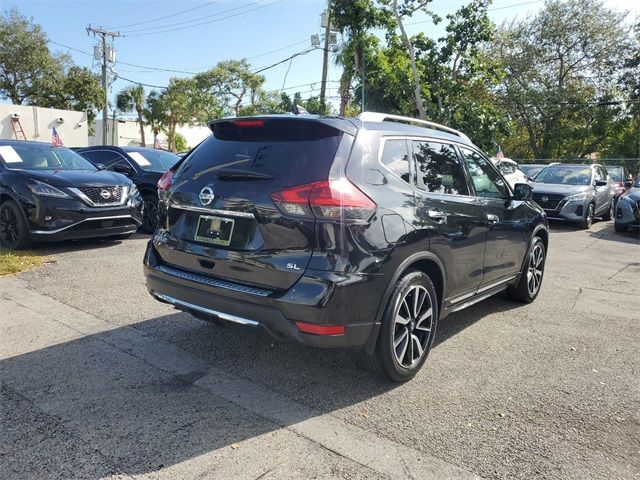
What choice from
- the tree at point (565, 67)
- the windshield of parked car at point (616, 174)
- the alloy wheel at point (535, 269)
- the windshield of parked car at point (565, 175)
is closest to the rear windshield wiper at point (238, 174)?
the alloy wheel at point (535, 269)

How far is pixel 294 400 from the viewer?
324cm

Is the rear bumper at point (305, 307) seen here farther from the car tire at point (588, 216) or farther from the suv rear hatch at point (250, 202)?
the car tire at point (588, 216)

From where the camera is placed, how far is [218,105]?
5269 cm

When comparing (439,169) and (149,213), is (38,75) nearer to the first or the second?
(149,213)

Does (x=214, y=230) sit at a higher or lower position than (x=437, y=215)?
lower

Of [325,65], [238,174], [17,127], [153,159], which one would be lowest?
[238,174]

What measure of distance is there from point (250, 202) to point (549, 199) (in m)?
11.5

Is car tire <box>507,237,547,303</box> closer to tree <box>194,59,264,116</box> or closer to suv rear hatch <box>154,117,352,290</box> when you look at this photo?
suv rear hatch <box>154,117,352,290</box>

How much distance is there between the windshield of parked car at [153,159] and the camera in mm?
9836

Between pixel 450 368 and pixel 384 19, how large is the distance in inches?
754

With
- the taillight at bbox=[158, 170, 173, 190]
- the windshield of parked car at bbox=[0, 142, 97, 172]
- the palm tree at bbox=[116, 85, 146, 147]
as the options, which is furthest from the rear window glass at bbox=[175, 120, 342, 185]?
the palm tree at bbox=[116, 85, 146, 147]

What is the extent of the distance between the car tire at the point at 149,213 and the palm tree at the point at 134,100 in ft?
163

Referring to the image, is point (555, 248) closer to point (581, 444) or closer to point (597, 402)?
point (597, 402)

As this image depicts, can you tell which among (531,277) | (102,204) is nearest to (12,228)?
(102,204)
